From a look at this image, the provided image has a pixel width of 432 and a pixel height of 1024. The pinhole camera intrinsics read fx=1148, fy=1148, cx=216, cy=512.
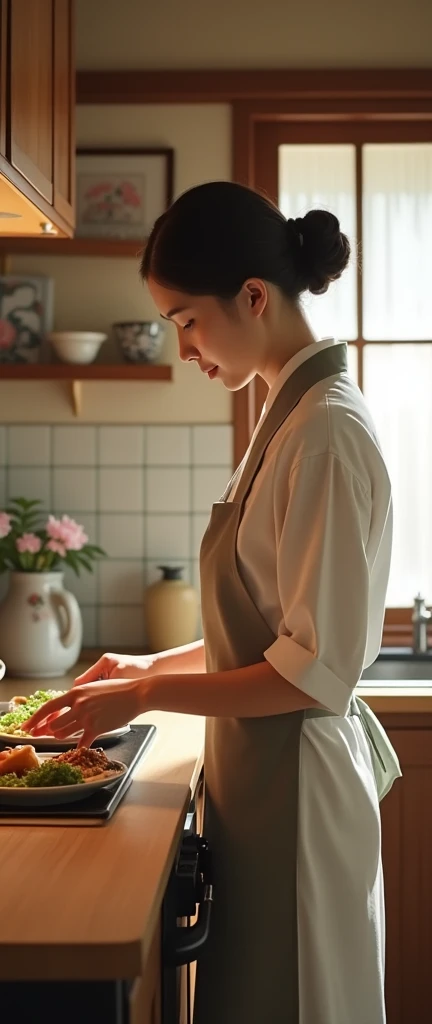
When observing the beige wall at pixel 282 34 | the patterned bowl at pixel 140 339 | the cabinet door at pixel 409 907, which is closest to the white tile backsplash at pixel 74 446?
the patterned bowl at pixel 140 339

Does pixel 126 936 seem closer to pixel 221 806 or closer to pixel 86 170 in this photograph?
pixel 221 806

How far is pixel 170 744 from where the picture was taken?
5.57ft

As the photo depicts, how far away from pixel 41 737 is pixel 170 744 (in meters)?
0.24

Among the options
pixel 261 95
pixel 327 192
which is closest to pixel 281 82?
pixel 261 95

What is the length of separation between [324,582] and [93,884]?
390 millimetres

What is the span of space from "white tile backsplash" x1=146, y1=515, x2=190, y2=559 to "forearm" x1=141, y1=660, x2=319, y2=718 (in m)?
1.53

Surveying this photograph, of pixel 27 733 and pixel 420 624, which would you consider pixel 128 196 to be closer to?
pixel 420 624

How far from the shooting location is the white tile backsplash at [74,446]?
2.83 m

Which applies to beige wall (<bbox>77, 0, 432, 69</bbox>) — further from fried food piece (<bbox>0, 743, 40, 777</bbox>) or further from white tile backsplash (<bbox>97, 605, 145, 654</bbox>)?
fried food piece (<bbox>0, 743, 40, 777</bbox>)

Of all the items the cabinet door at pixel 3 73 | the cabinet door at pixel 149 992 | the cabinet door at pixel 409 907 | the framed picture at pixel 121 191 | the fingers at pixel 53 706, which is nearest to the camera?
the cabinet door at pixel 149 992

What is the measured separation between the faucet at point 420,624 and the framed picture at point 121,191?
1.10 metres

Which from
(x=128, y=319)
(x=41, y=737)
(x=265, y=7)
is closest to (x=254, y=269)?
(x=41, y=737)

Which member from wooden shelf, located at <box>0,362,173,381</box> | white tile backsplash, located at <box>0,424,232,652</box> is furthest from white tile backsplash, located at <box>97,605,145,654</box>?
wooden shelf, located at <box>0,362,173,381</box>

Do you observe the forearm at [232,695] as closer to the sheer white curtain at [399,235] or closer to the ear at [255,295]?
the ear at [255,295]
